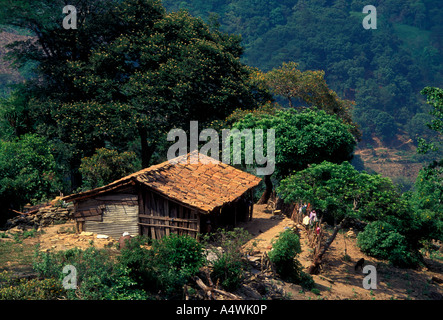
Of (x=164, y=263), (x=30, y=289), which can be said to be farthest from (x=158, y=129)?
(x=30, y=289)

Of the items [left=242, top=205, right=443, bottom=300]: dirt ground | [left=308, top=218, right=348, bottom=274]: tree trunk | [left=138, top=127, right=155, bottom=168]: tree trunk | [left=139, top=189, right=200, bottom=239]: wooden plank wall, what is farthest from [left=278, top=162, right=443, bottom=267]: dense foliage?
[left=138, top=127, right=155, bottom=168]: tree trunk

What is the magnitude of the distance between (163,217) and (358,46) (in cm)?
12868

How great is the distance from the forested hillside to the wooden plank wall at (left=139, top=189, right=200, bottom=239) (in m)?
104

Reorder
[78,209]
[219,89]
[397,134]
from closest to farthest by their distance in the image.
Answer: [78,209] < [219,89] < [397,134]

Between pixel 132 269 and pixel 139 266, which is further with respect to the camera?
pixel 139 266

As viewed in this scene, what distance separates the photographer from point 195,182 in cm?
2428

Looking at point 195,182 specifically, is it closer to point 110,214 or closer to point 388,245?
point 110,214

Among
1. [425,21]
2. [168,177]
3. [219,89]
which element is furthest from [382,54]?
[168,177]

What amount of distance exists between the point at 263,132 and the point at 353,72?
110m

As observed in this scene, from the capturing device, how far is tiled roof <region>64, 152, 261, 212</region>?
21703 millimetres

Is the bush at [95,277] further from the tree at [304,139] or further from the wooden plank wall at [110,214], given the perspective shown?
the tree at [304,139]

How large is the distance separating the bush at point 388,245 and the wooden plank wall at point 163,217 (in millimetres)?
9463

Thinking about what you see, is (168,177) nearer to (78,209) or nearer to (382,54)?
(78,209)

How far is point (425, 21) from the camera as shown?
511ft
